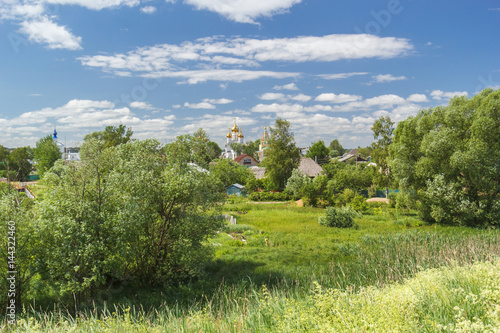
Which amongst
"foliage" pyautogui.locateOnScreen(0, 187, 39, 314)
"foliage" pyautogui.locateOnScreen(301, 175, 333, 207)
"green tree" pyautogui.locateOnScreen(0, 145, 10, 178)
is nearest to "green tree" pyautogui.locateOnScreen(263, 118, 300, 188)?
"foliage" pyautogui.locateOnScreen(301, 175, 333, 207)

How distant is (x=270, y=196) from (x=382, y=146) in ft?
50.9

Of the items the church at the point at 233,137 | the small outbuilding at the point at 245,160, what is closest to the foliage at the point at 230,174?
the small outbuilding at the point at 245,160

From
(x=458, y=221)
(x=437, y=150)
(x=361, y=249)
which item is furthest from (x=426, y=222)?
(x=361, y=249)

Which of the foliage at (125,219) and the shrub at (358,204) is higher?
the foliage at (125,219)

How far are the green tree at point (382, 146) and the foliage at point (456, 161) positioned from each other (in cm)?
1366

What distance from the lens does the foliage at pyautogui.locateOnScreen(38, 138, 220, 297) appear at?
10.5m

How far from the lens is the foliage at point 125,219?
34.5ft

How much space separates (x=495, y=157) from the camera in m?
22.9

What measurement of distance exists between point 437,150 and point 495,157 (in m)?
3.48

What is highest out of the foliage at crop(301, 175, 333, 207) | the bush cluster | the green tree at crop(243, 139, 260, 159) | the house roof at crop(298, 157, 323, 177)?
the green tree at crop(243, 139, 260, 159)

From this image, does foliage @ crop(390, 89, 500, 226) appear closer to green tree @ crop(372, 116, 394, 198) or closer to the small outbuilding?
green tree @ crop(372, 116, 394, 198)

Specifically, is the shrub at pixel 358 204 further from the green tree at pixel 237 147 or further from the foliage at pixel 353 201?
the green tree at pixel 237 147

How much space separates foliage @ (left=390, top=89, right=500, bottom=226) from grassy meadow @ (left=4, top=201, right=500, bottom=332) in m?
1.95

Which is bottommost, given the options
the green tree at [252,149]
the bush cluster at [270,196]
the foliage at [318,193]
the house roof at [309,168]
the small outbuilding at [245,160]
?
the bush cluster at [270,196]
